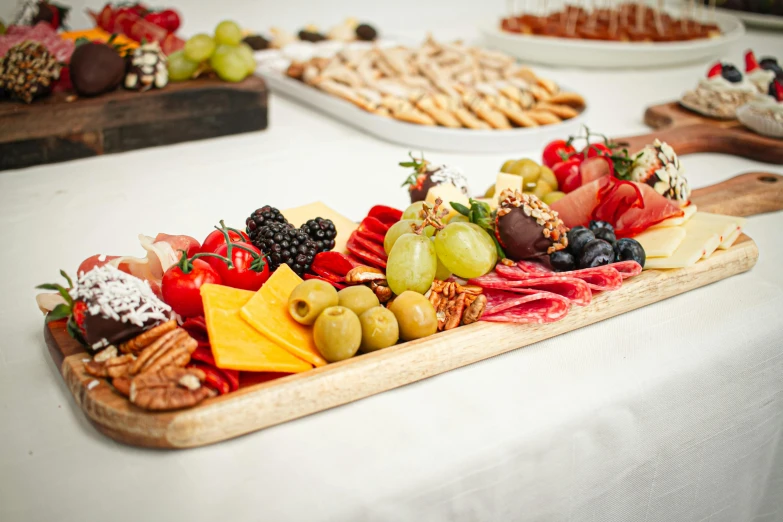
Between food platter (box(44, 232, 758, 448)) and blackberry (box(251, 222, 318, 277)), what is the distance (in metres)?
0.21

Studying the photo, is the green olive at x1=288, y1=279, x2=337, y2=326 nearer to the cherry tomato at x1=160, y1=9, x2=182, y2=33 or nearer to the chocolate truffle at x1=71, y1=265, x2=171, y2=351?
the chocolate truffle at x1=71, y1=265, x2=171, y2=351

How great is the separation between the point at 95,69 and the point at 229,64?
0.33 metres

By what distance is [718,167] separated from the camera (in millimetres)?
1669

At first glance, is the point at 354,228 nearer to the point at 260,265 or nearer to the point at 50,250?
the point at 260,265

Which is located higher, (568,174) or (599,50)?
(599,50)

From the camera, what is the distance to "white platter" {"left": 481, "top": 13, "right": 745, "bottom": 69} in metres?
2.45

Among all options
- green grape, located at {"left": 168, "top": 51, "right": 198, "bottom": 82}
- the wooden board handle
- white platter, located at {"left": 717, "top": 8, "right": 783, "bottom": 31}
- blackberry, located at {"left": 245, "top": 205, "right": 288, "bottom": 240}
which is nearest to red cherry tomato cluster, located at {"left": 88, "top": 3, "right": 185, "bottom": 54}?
green grape, located at {"left": 168, "top": 51, "right": 198, "bottom": 82}

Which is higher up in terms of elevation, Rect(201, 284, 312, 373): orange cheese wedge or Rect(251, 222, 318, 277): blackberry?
Rect(251, 222, 318, 277): blackberry

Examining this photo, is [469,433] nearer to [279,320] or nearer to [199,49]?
[279,320]

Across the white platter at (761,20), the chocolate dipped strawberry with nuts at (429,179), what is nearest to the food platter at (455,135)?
the chocolate dipped strawberry with nuts at (429,179)

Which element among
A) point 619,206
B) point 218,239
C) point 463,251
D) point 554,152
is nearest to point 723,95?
point 554,152

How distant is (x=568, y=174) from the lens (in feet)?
4.03

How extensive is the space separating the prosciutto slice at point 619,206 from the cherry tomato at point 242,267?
20.2 inches

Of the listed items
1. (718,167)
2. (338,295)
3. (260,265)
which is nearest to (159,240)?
(260,265)
